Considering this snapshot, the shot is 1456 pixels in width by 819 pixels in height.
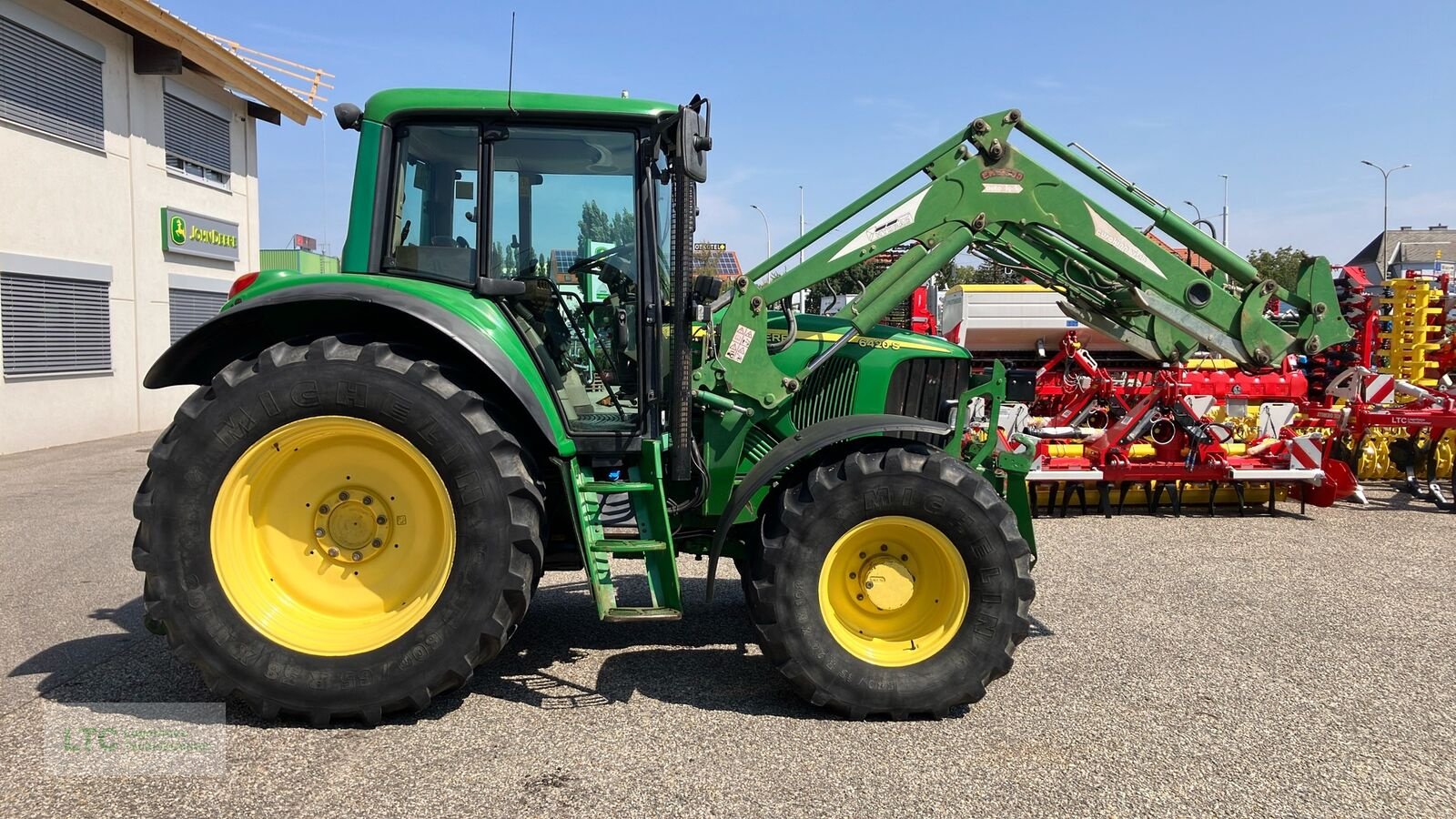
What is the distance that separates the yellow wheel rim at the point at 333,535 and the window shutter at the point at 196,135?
1401cm

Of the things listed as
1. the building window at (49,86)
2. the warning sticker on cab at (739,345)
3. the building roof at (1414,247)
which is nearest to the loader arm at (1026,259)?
the warning sticker on cab at (739,345)

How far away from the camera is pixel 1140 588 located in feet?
18.9

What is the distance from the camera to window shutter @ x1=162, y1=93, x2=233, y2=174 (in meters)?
15.3

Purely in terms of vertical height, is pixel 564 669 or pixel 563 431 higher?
pixel 563 431

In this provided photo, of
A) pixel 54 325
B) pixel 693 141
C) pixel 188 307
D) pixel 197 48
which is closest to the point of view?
pixel 693 141

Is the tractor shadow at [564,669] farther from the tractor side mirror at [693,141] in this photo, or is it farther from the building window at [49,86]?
the building window at [49,86]

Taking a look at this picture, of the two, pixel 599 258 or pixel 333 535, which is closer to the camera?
pixel 333 535

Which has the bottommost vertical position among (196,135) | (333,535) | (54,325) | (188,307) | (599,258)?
(333,535)

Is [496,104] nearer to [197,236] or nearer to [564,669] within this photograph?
[564,669]

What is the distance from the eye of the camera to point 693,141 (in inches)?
142

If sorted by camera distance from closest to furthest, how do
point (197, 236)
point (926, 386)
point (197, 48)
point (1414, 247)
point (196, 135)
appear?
point (926, 386)
point (197, 48)
point (197, 236)
point (196, 135)
point (1414, 247)

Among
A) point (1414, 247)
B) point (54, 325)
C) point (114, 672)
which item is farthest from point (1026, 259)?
point (1414, 247)

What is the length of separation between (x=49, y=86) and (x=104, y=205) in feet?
5.71

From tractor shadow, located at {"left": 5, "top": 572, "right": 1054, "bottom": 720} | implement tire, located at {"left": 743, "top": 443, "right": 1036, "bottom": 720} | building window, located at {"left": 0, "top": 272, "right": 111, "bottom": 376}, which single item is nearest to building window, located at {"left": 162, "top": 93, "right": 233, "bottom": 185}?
building window, located at {"left": 0, "top": 272, "right": 111, "bottom": 376}
